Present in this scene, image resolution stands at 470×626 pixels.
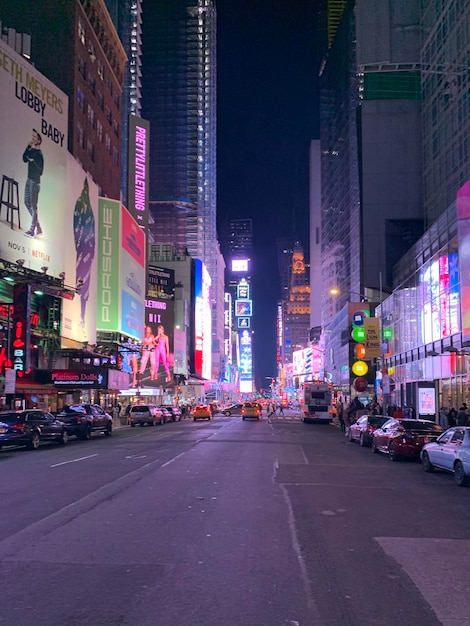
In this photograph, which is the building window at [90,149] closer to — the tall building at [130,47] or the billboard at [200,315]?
the tall building at [130,47]

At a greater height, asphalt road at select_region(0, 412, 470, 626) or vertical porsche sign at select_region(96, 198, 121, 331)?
vertical porsche sign at select_region(96, 198, 121, 331)

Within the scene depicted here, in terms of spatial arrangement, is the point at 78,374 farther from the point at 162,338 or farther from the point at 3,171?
the point at 162,338

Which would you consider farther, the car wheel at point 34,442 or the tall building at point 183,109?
the tall building at point 183,109

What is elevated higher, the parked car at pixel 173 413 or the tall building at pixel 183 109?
the tall building at pixel 183 109

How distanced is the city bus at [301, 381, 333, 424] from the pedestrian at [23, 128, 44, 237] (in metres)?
26.7

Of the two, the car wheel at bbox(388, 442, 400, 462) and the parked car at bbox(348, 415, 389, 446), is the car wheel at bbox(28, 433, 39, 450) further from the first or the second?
the car wheel at bbox(388, 442, 400, 462)

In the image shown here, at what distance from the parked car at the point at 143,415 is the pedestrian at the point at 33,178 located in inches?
591

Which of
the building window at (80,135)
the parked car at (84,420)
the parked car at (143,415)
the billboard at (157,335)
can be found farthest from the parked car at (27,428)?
the billboard at (157,335)

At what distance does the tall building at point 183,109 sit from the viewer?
159 metres

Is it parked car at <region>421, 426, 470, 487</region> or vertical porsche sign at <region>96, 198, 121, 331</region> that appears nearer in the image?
parked car at <region>421, 426, 470, 487</region>

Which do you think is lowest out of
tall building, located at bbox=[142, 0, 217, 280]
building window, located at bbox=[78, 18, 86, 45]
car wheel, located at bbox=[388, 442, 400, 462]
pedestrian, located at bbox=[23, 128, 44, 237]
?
car wheel, located at bbox=[388, 442, 400, 462]

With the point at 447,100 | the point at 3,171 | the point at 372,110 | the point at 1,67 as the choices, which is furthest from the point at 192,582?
the point at 372,110

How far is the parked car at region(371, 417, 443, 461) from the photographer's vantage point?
19609 mm

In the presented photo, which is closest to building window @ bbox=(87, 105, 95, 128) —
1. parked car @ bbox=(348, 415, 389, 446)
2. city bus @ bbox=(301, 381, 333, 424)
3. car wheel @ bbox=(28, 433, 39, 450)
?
city bus @ bbox=(301, 381, 333, 424)
